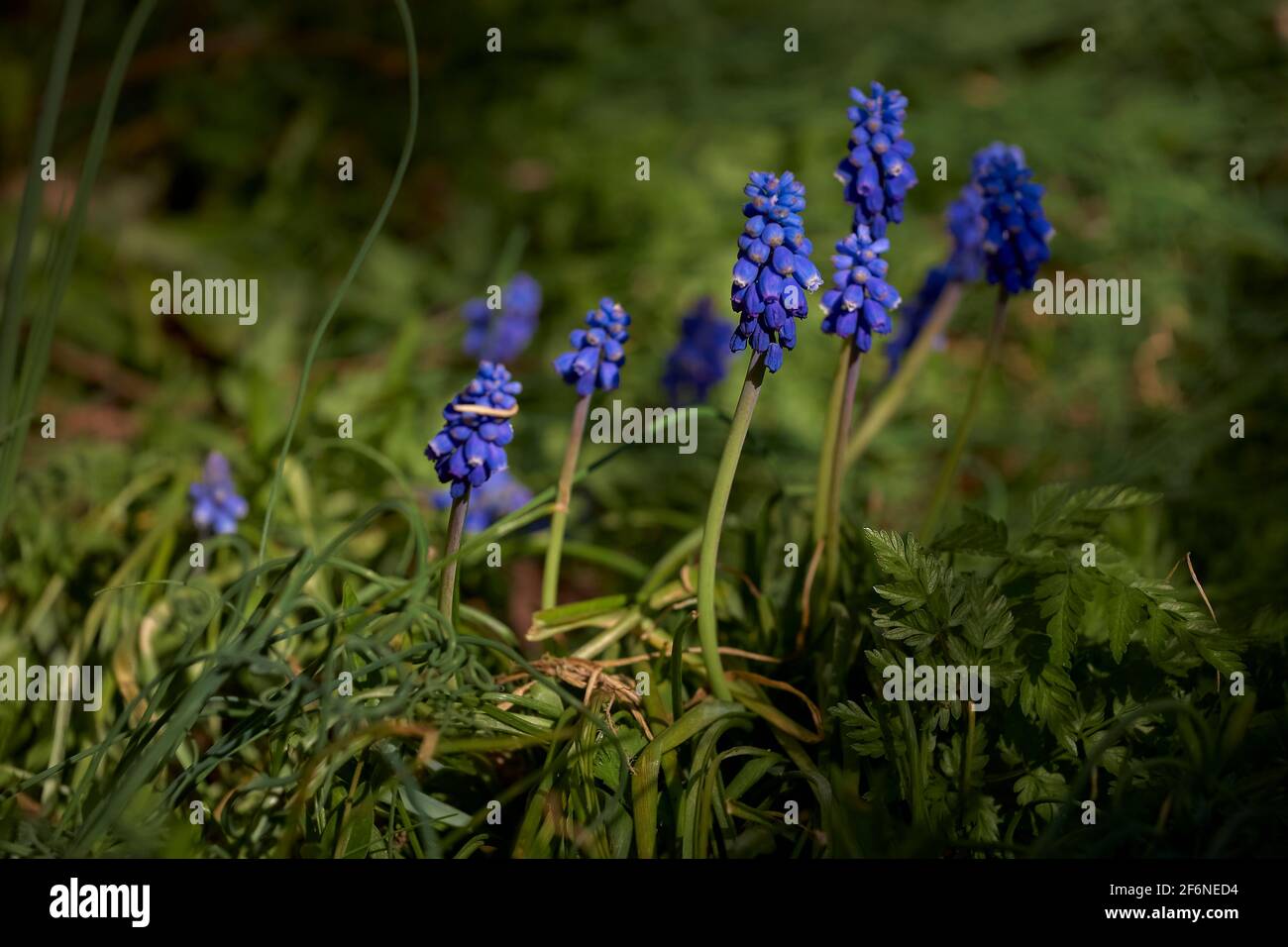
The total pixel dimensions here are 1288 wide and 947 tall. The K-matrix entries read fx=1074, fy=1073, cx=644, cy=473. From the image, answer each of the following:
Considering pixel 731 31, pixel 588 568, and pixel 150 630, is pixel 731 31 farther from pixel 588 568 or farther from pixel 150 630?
pixel 150 630

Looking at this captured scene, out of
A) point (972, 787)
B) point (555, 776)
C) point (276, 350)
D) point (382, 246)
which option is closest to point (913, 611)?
point (972, 787)

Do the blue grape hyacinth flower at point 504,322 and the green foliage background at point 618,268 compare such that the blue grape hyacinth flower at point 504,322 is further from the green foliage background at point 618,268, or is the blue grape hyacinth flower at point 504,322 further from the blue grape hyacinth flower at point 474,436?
the blue grape hyacinth flower at point 474,436

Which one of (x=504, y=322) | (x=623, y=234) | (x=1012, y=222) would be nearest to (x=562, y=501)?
(x=1012, y=222)

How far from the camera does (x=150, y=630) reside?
224 centimetres

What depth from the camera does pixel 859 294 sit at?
6.25ft

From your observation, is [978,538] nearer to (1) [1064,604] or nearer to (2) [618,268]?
(1) [1064,604]

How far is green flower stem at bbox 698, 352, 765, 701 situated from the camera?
1.74 m

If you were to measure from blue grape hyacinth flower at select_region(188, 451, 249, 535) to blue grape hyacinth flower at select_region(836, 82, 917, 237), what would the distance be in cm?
152

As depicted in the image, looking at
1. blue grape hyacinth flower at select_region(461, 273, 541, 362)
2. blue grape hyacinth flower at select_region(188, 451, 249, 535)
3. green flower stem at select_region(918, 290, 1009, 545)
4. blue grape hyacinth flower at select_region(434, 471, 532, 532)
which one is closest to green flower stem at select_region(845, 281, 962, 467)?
green flower stem at select_region(918, 290, 1009, 545)

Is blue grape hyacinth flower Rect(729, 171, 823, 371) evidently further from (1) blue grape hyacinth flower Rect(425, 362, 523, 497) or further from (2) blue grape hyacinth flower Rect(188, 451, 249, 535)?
(2) blue grape hyacinth flower Rect(188, 451, 249, 535)

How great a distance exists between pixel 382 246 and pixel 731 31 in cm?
220

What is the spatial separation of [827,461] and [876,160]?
57cm

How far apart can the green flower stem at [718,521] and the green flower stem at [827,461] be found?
0.82 ft
